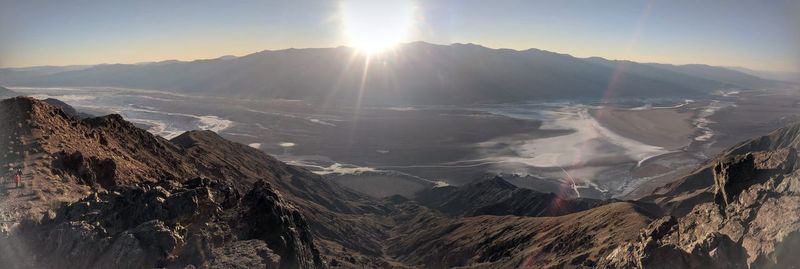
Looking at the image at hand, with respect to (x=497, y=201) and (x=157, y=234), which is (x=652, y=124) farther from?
(x=157, y=234)

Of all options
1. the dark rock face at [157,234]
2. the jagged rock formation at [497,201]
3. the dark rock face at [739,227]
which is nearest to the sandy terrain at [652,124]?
the jagged rock formation at [497,201]

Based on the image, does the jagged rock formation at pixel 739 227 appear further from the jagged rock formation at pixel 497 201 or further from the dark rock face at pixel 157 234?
the jagged rock formation at pixel 497 201

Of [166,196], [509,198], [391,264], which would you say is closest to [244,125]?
[509,198]

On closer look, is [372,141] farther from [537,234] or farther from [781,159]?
[781,159]

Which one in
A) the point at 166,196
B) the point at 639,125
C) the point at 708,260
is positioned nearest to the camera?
the point at 708,260

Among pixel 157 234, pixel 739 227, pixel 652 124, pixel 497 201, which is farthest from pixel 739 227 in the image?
pixel 652 124
